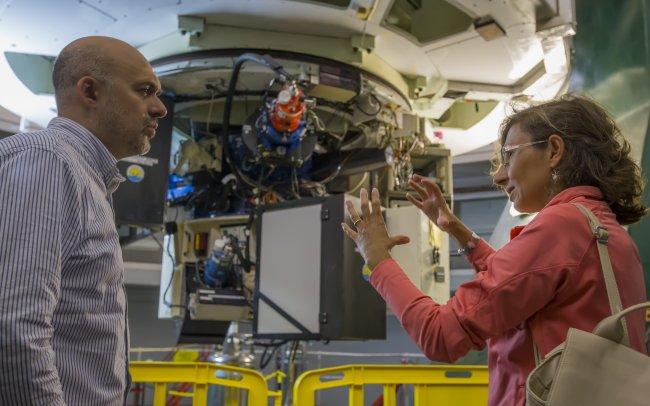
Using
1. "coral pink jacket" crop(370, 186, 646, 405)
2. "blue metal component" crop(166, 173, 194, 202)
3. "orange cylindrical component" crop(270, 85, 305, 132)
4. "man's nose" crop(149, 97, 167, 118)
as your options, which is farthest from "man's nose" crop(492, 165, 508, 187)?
"blue metal component" crop(166, 173, 194, 202)

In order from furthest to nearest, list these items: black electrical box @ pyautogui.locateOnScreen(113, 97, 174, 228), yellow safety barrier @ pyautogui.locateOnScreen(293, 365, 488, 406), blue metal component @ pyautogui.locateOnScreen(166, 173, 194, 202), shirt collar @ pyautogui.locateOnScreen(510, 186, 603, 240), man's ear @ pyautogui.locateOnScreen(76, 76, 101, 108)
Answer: blue metal component @ pyautogui.locateOnScreen(166, 173, 194, 202) < black electrical box @ pyautogui.locateOnScreen(113, 97, 174, 228) < yellow safety barrier @ pyautogui.locateOnScreen(293, 365, 488, 406) < man's ear @ pyautogui.locateOnScreen(76, 76, 101, 108) < shirt collar @ pyautogui.locateOnScreen(510, 186, 603, 240)

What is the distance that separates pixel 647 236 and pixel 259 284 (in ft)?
7.95

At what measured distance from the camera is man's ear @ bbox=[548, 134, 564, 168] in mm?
1515

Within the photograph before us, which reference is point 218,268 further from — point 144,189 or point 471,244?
point 471,244

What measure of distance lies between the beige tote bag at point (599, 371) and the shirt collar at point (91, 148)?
1.13 m

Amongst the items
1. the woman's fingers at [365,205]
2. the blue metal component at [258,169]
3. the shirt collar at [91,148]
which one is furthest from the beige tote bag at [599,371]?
the blue metal component at [258,169]

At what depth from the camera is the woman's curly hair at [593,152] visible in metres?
1.49

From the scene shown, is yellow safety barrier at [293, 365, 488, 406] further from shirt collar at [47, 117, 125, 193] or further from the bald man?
shirt collar at [47, 117, 125, 193]

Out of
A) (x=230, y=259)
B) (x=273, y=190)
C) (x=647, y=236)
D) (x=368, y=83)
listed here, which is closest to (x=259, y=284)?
(x=230, y=259)

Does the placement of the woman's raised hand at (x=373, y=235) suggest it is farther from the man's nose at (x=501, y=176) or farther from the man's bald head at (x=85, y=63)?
the man's bald head at (x=85, y=63)

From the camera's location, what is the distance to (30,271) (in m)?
1.17

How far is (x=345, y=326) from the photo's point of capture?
371 cm

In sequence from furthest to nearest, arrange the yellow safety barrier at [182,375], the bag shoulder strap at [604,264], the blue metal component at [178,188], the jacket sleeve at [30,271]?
the blue metal component at [178,188] → the yellow safety barrier at [182,375] → the bag shoulder strap at [604,264] → the jacket sleeve at [30,271]

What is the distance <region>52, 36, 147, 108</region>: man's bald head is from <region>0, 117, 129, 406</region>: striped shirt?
0.38 feet
